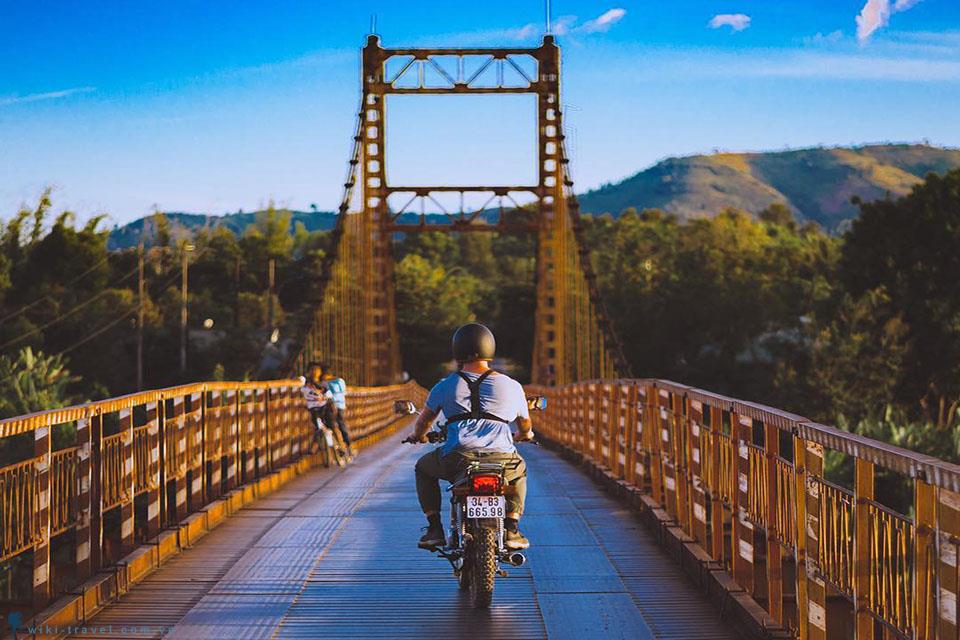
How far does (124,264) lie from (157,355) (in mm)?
16694

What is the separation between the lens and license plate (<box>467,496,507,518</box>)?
7.08m

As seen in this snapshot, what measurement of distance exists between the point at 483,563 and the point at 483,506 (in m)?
0.30

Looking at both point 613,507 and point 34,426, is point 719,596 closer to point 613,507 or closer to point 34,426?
point 34,426

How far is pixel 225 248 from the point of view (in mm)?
100062

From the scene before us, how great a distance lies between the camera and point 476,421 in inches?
294

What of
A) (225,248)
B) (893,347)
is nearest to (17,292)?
(225,248)

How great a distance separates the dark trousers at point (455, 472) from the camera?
737 cm

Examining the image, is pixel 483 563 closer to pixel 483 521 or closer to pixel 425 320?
pixel 483 521

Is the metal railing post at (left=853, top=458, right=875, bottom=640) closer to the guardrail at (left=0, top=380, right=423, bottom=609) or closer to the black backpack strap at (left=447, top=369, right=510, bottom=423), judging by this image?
the black backpack strap at (left=447, top=369, right=510, bottom=423)

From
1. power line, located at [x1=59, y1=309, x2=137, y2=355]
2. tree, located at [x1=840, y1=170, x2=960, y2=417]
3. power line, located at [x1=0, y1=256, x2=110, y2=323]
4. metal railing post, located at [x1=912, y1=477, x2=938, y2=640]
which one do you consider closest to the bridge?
metal railing post, located at [x1=912, y1=477, x2=938, y2=640]

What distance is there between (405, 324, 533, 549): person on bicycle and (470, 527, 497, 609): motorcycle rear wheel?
25 centimetres

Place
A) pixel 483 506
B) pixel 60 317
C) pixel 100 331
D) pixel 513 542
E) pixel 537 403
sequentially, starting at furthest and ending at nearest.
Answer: pixel 100 331, pixel 60 317, pixel 537 403, pixel 513 542, pixel 483 506

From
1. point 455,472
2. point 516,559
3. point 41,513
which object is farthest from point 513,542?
point 41,513

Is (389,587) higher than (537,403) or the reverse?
the reverse
